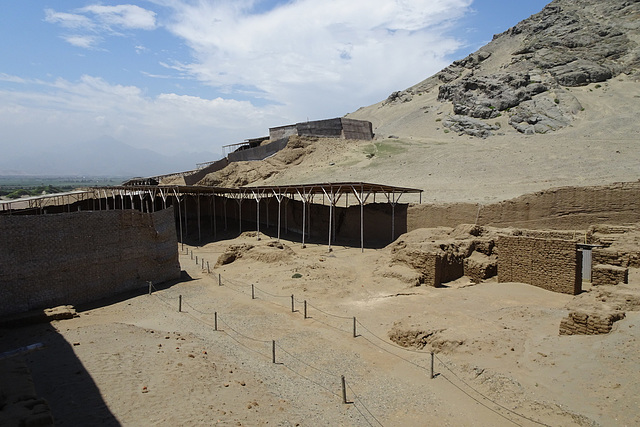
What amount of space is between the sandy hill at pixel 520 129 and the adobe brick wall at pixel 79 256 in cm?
1718

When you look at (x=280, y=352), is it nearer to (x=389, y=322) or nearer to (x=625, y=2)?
(x=389, y=322)

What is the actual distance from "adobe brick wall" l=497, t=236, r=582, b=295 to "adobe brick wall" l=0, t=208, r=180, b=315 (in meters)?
12.6


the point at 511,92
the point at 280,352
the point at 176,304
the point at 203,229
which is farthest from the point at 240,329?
the point at 511,92

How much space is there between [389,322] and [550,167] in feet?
86.9

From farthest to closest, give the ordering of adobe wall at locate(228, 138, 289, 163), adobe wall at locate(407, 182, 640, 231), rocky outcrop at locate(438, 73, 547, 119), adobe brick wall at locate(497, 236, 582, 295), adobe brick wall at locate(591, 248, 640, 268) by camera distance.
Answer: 1. rocky outcrop at locate(438, 73, 547, 119)
2. adobe wall at locate(228, 138, 289, 163)
3. adobe wall at locate(407, 182, 640, 231)
4. adobe brick wall at locate(591, 248, 640, 268)
5. adobe brick wall at locate(497, 236, 582, 295)

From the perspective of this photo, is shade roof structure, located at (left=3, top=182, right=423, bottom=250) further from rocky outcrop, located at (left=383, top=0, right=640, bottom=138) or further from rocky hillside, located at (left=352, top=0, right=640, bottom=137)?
rocky hillside, located at (left=352, top=0, right=640, bottom=137)

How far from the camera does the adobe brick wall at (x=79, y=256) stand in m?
12.0

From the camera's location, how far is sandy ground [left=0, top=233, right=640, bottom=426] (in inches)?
265

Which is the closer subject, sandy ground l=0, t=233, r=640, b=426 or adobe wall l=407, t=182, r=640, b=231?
sandy ground l=0, t=233, r=640, b=426

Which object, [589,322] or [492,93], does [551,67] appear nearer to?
[492,93]

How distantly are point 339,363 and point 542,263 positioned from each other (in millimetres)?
7465

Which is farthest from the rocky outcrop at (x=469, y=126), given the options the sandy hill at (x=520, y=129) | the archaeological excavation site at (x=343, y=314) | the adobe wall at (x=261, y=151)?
the adobe wall at (x=261, y=151)

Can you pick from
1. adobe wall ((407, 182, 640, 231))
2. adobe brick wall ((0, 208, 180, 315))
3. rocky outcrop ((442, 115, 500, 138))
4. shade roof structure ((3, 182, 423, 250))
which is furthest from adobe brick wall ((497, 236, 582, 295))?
rocky outcrop ((442, 115, 500, 138))

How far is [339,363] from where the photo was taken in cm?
911
